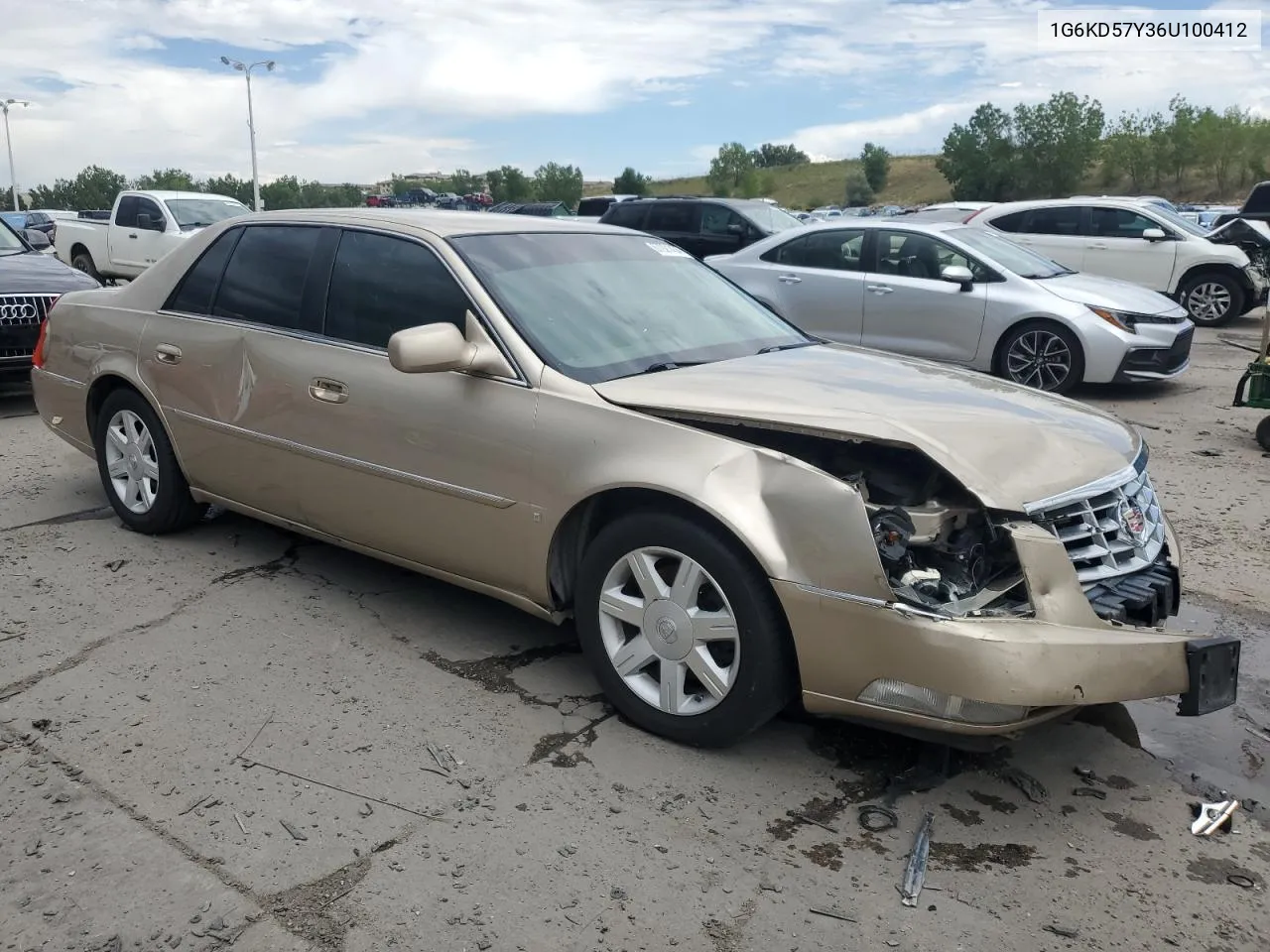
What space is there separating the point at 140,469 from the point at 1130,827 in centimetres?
455

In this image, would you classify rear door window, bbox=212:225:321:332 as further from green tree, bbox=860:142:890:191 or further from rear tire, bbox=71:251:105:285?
green tree, bbox=860:142:890:191

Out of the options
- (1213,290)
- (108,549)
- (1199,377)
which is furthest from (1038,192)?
(108,549)

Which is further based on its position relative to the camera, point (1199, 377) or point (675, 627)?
point (1199, 377)

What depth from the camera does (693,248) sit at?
1468 centimetres

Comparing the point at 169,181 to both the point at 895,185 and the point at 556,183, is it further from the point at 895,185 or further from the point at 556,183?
the point at 895,185

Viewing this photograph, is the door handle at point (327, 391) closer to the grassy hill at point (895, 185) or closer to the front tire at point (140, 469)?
the front tire at point (140, 469)

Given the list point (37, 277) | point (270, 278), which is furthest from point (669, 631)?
point (37, 277)

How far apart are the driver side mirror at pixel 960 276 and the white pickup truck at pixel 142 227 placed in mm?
11121

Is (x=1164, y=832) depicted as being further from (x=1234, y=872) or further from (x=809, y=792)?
(x=809, y=792)

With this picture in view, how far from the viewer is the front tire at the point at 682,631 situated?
3150 mm

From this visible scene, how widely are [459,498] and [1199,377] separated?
9.12 metres

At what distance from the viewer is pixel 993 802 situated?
315 cm

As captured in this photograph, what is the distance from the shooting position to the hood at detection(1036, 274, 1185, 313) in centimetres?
910

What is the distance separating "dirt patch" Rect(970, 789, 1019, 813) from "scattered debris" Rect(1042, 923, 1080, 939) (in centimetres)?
52
